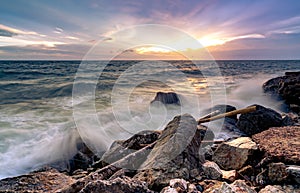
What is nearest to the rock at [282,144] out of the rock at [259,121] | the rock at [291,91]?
the rock at [259,121]

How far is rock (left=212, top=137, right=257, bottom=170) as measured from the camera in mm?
3281

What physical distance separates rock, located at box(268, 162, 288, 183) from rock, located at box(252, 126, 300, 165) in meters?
0.22

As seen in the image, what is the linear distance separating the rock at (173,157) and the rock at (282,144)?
969mm

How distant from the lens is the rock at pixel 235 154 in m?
3.28

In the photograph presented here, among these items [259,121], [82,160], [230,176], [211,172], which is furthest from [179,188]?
[259,121]

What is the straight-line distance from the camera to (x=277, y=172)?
8.72ft

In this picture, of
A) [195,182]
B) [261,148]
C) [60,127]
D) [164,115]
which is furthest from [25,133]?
[261,148]

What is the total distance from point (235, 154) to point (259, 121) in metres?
3.19

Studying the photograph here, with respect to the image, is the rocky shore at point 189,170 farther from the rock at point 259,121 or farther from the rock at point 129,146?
the rock at point 259,121

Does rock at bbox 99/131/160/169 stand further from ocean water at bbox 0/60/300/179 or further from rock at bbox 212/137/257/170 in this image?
ocean water at bbox 0/60/300/179

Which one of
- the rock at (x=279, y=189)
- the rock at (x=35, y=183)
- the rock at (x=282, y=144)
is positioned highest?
the rock at (x=282, y=144)

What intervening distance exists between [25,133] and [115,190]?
685cm

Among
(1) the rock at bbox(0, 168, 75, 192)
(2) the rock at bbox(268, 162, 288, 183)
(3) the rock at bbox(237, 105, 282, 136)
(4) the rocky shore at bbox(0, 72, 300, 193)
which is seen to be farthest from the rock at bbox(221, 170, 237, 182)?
(3) the rock at bbox(237, 105, 282, 136)

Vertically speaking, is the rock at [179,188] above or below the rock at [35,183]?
above
